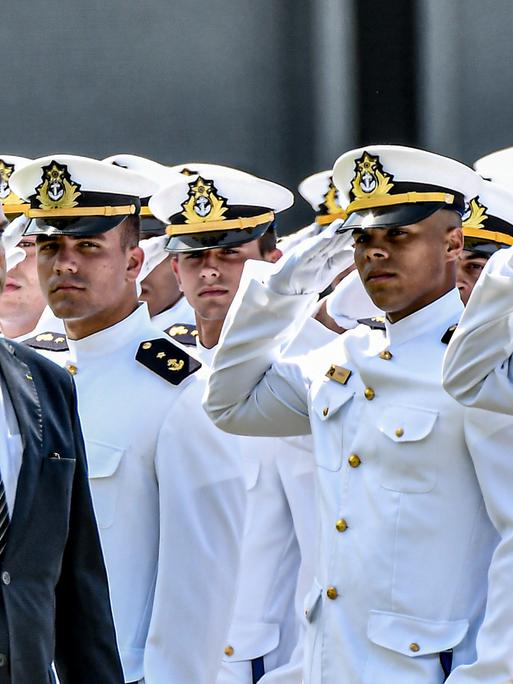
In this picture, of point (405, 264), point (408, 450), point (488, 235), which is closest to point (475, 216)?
point (488, 235)

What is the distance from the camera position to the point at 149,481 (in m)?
4.49

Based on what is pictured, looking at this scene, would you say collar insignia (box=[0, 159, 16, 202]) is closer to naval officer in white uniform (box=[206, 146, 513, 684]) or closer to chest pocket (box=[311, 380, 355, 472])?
naval officer in white uniform (box=[206, 146, 513, 684])

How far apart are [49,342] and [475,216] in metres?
1.09

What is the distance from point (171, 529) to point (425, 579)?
2.03 feet

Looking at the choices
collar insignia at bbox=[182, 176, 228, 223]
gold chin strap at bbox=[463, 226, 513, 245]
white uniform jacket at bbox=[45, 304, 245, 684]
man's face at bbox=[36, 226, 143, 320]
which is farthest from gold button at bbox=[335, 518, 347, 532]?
collar insignia at bbox=[182, 176, 228, 223]

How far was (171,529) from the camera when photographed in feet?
14.6

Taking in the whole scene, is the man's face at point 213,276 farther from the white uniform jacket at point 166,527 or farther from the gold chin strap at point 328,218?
the white uniform jacket at point 166,527

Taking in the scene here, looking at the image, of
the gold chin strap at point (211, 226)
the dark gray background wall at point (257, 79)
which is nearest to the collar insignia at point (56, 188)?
the gold chin strap at point (211, 226)

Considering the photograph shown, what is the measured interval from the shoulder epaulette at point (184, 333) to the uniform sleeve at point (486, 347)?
5.55ft

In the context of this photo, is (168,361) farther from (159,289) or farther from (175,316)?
(159,289)

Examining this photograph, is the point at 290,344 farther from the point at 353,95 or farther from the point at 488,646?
the point at 353,95

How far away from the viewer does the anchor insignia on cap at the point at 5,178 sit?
19.5 ft

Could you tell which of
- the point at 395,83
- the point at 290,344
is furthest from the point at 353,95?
the point at 290,344

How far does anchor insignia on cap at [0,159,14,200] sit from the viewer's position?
5934 mm
